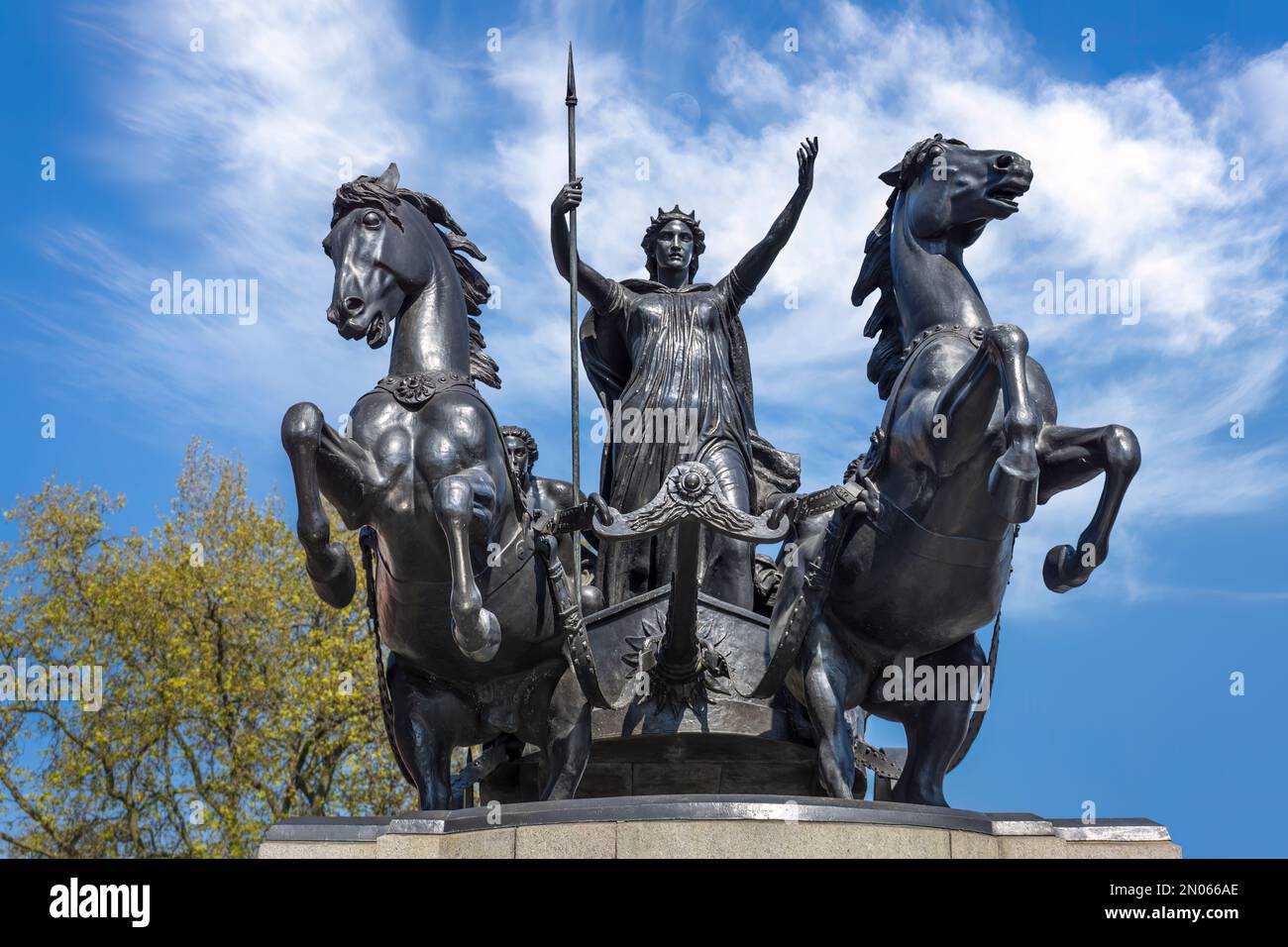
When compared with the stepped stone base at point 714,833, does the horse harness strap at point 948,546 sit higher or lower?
higher

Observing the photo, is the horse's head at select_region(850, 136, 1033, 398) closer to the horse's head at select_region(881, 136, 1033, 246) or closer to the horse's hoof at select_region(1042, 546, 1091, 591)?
the horse's head at select_region(881, 136, 1033, 246)

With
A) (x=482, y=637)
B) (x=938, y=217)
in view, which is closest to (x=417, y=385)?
(x=482, y=637)

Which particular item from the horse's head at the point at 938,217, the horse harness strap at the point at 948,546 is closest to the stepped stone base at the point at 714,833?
the horse harness strap at the point at 948,546

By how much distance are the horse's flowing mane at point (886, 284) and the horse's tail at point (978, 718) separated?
1.69 m

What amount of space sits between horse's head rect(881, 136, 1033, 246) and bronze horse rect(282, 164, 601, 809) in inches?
118

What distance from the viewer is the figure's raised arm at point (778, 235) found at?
35.7ft

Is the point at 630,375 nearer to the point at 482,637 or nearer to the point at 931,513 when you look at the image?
the point at 931,513

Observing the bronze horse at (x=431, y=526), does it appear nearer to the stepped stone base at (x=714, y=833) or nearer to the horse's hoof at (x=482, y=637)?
the horse's hoof at (x=482, y=637)

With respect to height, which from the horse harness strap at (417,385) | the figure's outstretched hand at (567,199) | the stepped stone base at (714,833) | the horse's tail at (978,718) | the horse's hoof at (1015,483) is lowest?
the stepped stone base at (714,833)
